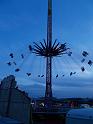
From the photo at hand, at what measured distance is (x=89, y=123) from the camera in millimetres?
10750

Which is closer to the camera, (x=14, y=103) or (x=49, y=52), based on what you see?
(x=14, y=103)

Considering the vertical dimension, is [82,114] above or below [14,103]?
below

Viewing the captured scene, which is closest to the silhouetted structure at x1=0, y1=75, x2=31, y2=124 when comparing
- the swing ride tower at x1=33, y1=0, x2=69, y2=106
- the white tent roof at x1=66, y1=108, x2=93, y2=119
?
the white tent roof at x1=66, y1=108, x2=93, y2=119

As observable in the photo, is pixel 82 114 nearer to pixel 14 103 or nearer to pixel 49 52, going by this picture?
pixel 14 103

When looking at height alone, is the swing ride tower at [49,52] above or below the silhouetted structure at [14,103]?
above

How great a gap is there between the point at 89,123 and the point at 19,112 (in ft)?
34.1

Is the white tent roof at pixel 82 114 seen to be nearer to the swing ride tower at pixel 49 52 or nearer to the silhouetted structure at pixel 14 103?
the silhouetted structure at pixel 14 103

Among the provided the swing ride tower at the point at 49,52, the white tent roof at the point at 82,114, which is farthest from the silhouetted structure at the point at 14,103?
→ the swing ride tower at the point at 49,52

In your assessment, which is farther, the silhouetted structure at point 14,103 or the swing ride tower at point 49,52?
the swing ride tower at point 49,52

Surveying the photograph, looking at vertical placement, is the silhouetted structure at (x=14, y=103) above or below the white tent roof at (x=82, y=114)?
above

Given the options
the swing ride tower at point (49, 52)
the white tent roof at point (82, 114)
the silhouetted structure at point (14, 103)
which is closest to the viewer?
the white tent roof at point (82, 114)

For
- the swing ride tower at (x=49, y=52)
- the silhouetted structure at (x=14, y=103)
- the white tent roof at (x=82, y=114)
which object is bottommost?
the white tent roof at (x=82, y=114)

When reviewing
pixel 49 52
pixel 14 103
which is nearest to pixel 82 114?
pixel 14 103

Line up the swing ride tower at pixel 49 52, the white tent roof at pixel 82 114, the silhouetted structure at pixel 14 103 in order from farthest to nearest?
1. the swing ride tower at pixel 49 52
2. the silhouetted structure at pixel 14 103
3. the white tent roof at pixel 82 114
